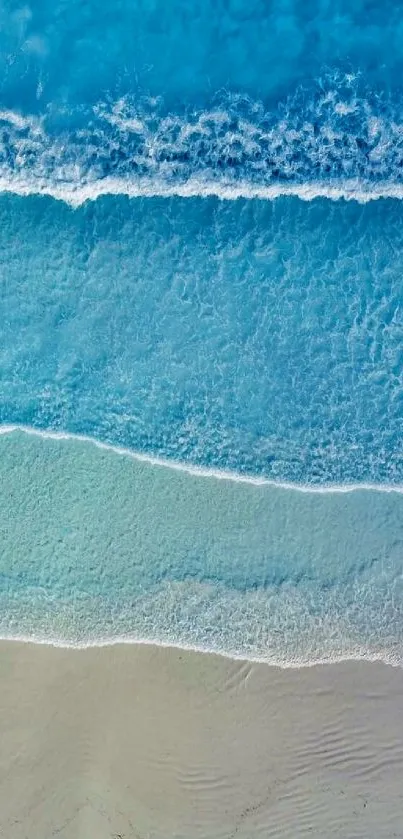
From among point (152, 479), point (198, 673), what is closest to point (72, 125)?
point (152, 479)

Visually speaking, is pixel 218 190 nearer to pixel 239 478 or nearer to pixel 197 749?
pixel 239 478

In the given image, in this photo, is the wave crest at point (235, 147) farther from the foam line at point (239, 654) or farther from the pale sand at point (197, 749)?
the pale sand at point (197, 749)

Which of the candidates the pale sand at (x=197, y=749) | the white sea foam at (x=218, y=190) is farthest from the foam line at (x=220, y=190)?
the pale sand at (x=197, y=749)

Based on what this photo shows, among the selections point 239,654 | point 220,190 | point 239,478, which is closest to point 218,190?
point 220,190

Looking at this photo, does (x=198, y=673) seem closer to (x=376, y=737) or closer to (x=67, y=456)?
(x=376, y=737)

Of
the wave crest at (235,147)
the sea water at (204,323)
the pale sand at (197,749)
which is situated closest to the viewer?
the pale sand at (197,749)

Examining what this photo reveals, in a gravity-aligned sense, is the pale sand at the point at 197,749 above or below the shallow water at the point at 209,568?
below

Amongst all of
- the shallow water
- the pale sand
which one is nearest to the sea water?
the shallow water
